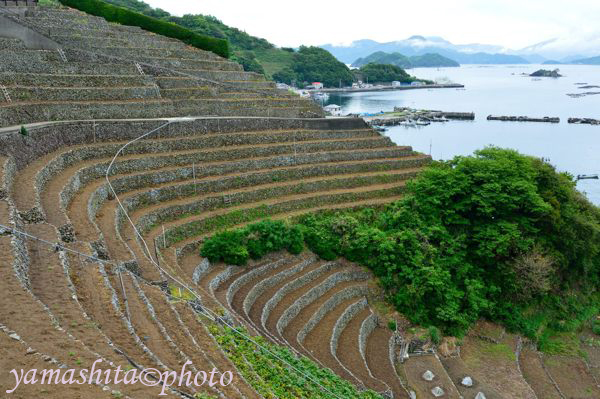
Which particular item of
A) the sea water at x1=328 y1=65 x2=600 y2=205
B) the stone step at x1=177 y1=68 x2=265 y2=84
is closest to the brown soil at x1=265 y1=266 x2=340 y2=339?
the stone step at x1=177 y1=68 x2=265 y2=84

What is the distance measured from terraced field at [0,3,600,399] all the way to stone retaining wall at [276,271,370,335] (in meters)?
0.08

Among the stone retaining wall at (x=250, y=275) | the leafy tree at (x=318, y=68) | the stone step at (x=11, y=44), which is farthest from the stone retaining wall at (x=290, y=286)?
the leafy tree at (x=318, y=68)

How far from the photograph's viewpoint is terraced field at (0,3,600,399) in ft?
31.4

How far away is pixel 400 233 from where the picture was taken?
2164 centimetres

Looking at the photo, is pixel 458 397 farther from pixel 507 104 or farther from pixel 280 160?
pixel 507 104

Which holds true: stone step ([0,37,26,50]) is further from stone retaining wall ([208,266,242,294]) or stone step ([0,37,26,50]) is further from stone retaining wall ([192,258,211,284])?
stone retaining wall ([208,266,242,294])

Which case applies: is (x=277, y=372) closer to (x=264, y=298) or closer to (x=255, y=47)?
(x=264, y=298)

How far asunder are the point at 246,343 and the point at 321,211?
12.5 metres

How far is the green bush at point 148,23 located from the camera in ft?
117

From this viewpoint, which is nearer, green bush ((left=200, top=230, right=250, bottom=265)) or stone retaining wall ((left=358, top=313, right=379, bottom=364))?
stone retaining wall ((left=358, top=313, right=379, bottom=364))

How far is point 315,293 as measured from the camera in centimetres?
1922

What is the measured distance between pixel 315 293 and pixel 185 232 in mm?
5822

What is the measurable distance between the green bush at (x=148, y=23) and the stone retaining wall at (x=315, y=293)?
22489 millimetres

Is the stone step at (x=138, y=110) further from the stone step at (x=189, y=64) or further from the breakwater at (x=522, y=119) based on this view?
the breakwater at (x=522, y=119)
